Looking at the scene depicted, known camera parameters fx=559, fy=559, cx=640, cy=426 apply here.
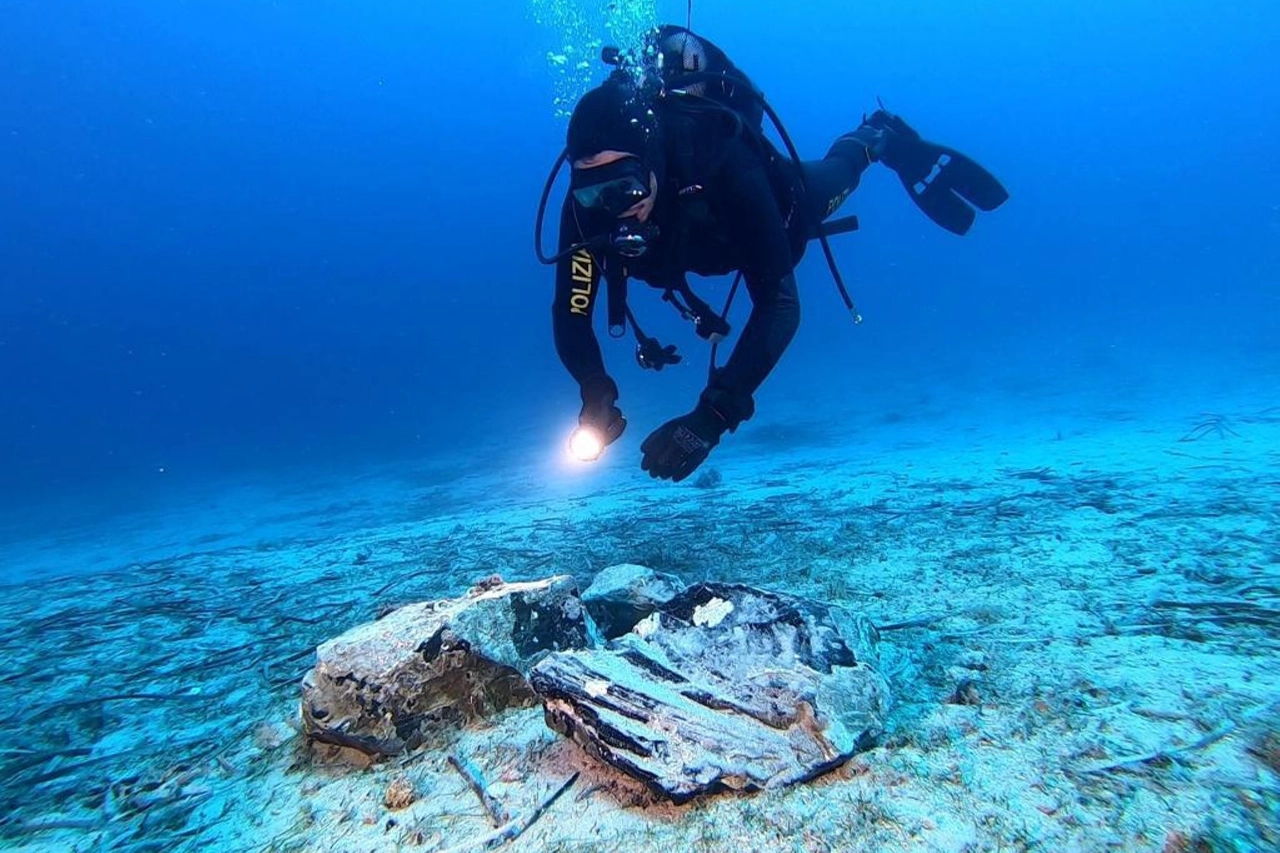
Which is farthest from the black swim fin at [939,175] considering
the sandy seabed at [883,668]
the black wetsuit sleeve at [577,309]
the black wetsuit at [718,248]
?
the black wetsuit sleeve at [577,309]

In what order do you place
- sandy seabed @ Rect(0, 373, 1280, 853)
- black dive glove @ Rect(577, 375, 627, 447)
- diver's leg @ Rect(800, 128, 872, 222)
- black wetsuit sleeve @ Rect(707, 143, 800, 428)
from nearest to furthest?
sandy seabed @ Rect(0, 373, 1280, 853)
black wetsuit sleeve @ Rect(707, 143, 800, 428)
black dive glove @ Rect(577, 375, 627, 447)
diver's leg @ Rect(800, 128, 872, 222)

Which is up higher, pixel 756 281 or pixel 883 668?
pixel 756 281

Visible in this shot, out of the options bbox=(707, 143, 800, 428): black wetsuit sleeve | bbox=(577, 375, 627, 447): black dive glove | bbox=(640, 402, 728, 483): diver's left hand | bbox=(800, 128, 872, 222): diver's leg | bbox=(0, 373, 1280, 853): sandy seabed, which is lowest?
bbox=(0, 373, 1280, 853): sandy seabed

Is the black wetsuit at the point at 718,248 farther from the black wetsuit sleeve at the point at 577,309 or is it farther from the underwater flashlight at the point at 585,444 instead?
the underwater flashlight at the point at 585,444

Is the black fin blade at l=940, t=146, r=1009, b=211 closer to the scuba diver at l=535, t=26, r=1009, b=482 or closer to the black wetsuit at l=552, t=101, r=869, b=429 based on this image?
the scuba diver at l=535, t=26, r=1009, b=482

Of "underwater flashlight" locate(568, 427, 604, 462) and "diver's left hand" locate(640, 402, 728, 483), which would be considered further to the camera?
"underwater flashlight" locate(568, 427, 604, 462)

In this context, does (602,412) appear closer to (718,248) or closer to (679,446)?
(679,446)

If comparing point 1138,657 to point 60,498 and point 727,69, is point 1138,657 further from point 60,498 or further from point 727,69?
point 60,498

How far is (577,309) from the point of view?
3.99 m

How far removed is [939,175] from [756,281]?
632 cm

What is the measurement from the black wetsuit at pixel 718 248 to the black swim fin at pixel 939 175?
15.4ft

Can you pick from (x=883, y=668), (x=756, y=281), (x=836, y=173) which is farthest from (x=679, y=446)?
(x=836, y=173)

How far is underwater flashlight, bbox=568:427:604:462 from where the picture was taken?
3.51 meters

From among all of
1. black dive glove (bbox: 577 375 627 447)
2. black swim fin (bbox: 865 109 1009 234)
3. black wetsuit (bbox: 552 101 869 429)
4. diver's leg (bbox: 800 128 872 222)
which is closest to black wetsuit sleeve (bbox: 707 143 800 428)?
black wetsuit (bbox: 552 101 869 429)
